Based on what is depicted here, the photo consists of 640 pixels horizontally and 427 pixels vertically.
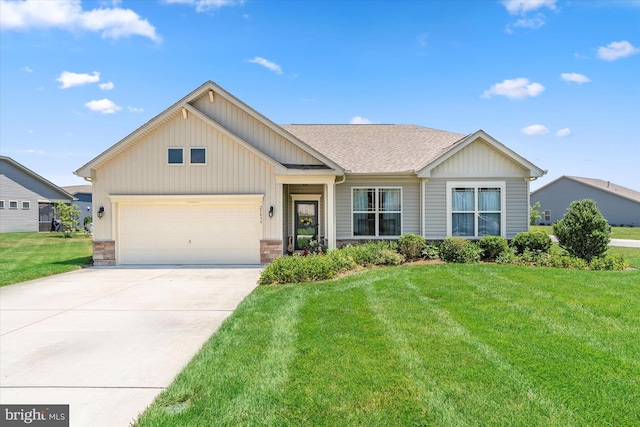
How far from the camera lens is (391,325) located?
539cm

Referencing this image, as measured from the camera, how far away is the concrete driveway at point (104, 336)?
3566 mm

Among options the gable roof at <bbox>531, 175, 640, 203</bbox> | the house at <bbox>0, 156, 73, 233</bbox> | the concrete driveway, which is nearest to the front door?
the concrete driveway

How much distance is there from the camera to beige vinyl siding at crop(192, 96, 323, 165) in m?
12.7

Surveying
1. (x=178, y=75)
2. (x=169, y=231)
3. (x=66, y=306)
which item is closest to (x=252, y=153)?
(x=169, y=231)

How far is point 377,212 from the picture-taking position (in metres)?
13.5

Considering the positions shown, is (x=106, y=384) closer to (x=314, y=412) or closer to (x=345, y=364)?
(x=314, y=412)

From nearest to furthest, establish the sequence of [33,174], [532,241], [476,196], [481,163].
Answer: [532,241] < [481,163] < [476,196] < [33,174]

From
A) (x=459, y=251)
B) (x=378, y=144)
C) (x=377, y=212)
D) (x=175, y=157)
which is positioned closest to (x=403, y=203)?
(x=377, y=212)
